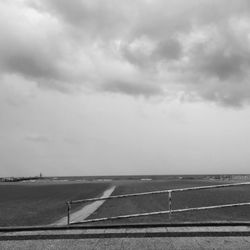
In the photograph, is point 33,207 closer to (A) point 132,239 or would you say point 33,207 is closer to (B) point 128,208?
(B) point 128,208

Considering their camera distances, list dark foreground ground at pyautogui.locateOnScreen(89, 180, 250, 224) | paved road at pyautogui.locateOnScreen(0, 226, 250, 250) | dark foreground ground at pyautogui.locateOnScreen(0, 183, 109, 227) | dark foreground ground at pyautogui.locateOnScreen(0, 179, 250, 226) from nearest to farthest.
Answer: paved road at pyautogui.locateOnScreen(0, 226, 250, 250) < dark foreground ground at pyautogui.locateOnScreen(89, 180, 250, 224) < dark foreground ground at pyautogui.locateOnScreen(0, 179, 250, 226) < dark foreground ground at pyautogui.locateOnScreen(0, 183, 109, 227)

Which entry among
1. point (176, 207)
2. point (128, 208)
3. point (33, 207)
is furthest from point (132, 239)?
point (33, 207)

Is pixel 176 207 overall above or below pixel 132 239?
below

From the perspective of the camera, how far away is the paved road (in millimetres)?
7945

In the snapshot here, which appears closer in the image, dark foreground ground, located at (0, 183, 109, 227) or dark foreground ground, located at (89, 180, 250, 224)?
dark foreground ground, located at (89, 180, 250, 224)

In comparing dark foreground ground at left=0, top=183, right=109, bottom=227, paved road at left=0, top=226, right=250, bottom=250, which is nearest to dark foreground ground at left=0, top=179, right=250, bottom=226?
dark foreground ground at left=0, top=183, right=109, bottom=227

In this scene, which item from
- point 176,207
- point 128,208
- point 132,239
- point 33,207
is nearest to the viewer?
point 132,239

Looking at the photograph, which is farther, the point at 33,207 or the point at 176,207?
the point at 33,207

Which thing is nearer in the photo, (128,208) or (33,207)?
(128,208)

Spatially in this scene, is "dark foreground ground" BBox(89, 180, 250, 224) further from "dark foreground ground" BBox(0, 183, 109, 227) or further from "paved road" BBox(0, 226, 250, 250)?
"paved road" BBox(0, 226, 250, 250)

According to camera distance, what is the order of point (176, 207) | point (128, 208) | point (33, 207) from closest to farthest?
point (128, 208) → point (176, 207) → point (33, 207)

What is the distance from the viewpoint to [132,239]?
28.2ft

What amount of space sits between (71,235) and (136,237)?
1538mm

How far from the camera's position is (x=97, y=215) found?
17531mm
